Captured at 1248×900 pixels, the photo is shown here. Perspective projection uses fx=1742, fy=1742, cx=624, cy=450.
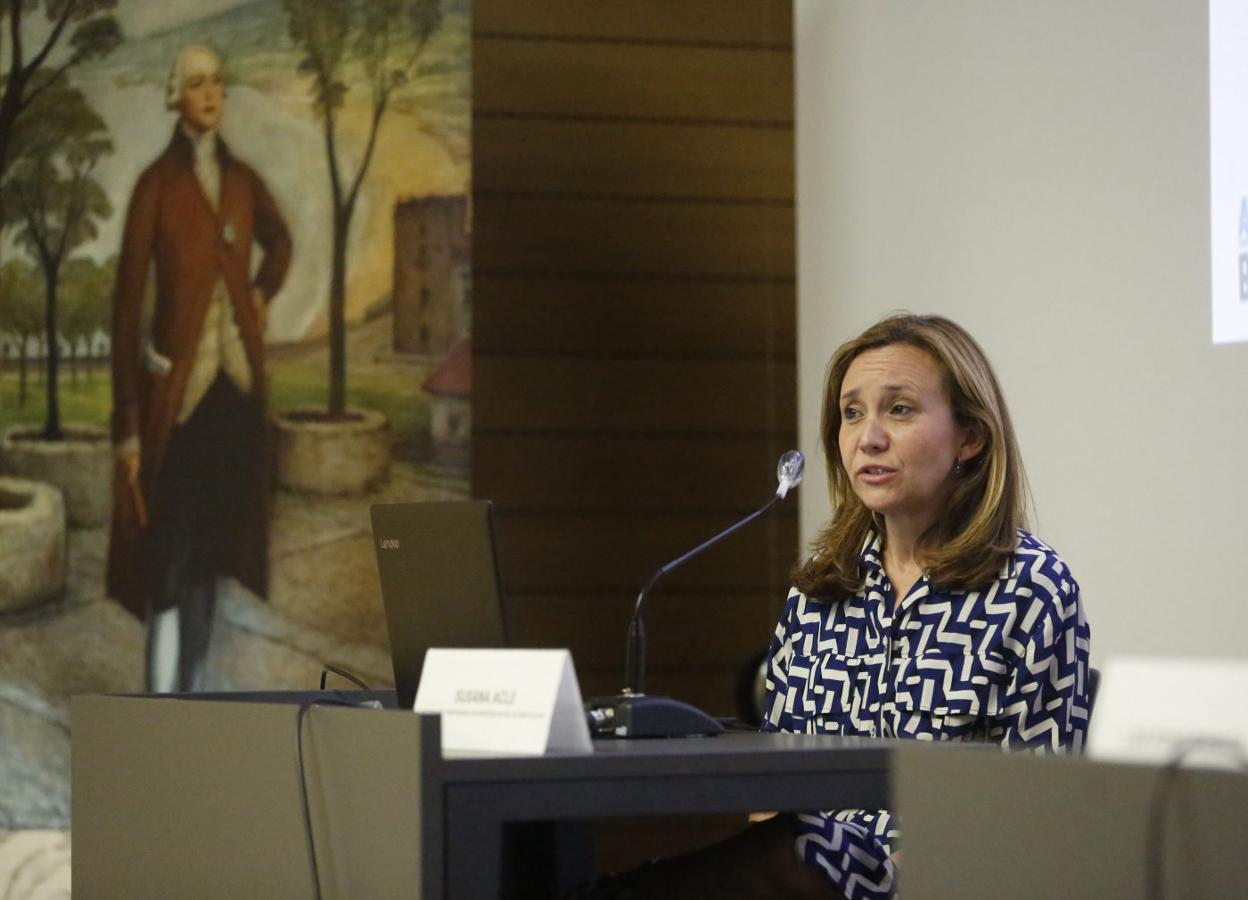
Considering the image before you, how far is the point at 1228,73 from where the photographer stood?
120 inches

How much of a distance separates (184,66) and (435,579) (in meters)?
3.14

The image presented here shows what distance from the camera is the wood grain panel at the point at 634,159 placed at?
4906mm

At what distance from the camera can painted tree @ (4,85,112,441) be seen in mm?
4574

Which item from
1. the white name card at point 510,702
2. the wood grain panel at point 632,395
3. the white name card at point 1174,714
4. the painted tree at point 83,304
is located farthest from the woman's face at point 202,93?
the white name card at point 1174,714

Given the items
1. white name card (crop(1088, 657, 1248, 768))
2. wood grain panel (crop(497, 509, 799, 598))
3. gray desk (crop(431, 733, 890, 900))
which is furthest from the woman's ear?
wood grain panel (crop(497, 509, 799, 598))

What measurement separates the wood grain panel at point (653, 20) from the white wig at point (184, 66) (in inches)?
34.5

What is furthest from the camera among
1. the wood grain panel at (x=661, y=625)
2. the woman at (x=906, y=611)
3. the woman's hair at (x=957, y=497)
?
the wood grain panel at (x=661, y=625)

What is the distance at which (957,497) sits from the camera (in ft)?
7.38

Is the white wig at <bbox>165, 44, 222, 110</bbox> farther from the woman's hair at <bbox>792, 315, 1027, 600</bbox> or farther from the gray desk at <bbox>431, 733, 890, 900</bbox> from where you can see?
the gray desk at <bbox>431, 733, 890, 900</bbox>

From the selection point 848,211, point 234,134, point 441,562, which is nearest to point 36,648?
point 234,134

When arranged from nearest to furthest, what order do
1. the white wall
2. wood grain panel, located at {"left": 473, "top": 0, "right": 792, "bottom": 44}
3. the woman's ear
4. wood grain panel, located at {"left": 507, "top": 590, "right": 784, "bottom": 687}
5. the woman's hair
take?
1. the woman's hair
2. the woman's ear
3. the white wall
4. wood grain panel, located at {"left": 507, "top": 590, "right": 784, "bottom": 687}
5. wood grain panel, located at {"left": 473, "top": 0, "right": 792, "bottom": 44}

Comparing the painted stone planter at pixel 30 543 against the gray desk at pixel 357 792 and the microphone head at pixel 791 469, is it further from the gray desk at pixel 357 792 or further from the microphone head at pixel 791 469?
the microphone head at pixel 791 469

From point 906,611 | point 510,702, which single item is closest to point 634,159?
point 906,611

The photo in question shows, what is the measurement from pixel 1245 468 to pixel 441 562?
5.71ft
